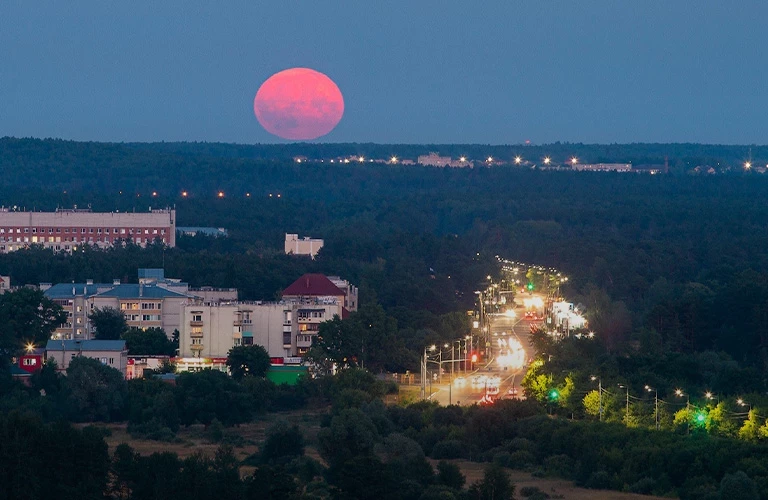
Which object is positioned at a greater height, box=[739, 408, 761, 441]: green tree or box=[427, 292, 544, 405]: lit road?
box=[427, 292, 544, 405]: lit road

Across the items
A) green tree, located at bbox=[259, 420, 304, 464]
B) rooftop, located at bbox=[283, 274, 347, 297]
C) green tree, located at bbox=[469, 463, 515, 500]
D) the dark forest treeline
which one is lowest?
green tree, located at bbox=[469, 463, 515, 500]

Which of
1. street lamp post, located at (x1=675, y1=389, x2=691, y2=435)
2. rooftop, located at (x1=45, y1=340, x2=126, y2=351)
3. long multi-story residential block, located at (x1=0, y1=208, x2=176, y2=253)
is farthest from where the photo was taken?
long multi-story residential block, located at (x1=0, y1=208, x2=176, y2=253)

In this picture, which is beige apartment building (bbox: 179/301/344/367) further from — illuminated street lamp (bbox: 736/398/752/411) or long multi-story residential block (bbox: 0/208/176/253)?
long multi-story residential block (bbox: 0/208/176/253)

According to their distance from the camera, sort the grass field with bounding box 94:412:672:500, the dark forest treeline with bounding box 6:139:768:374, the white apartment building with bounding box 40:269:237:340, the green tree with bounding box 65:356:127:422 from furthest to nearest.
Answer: the white apartment building with bounding box 40:269:237:340
the dark forest treeline with bounding box 6:139:768:374
the green tree with bounding box 65:356:127:422
the grass field with bounding box 94:412:672:500

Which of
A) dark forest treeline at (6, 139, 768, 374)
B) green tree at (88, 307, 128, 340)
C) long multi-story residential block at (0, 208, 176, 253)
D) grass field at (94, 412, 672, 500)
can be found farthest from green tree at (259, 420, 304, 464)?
long multi-story residential block at (0, 208, 176, 253)

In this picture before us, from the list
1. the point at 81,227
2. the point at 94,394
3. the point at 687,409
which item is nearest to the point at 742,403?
the point at 687,409

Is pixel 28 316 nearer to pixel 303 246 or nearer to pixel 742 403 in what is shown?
pixel 742 403

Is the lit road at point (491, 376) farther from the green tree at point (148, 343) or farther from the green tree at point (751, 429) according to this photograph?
the green tree at point (148, 343)

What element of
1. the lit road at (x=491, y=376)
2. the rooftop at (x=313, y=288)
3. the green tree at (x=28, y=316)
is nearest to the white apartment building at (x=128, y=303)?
the rooftop at (x=313, y=288)
